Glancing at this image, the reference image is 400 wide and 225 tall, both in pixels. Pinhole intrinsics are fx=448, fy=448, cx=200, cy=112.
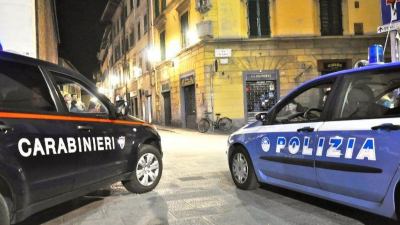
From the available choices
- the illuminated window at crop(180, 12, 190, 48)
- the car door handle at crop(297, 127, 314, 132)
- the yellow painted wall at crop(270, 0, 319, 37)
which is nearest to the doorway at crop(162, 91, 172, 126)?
the illuminated window at crop(180, 12, 190, 48)

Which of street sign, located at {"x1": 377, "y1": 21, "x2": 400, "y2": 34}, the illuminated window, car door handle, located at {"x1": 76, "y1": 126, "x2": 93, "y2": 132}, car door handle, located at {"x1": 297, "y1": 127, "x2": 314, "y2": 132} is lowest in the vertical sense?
car door handle, located at {"x1": 297, "y1": 127, "x2": 314, "y2": 132}

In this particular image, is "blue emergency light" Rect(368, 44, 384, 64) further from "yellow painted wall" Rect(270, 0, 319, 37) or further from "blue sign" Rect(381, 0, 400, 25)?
"yellow painted wall" Rect(270, 0, 319, 37)

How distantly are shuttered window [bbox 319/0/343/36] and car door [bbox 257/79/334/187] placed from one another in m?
16.2

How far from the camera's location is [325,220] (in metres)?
5.00

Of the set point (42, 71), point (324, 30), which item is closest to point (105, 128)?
point (42, 71)

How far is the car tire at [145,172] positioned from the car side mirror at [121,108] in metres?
0.69

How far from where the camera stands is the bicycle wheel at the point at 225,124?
67.7ft

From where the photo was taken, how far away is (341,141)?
462 cm

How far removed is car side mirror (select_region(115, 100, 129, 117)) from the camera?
20.0ft

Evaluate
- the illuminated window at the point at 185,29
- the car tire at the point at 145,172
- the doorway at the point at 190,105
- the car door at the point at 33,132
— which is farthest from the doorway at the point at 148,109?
the car door at the point at 33,132

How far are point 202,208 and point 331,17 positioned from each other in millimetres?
18137

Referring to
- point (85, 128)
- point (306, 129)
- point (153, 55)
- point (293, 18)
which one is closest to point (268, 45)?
point (293, 18)

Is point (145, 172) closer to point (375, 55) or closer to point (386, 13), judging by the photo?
point (375, 55)

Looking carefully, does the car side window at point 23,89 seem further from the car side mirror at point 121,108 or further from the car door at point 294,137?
the car door at point 294,137
